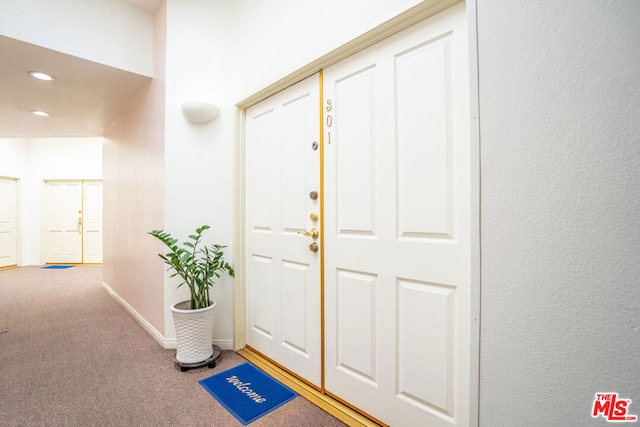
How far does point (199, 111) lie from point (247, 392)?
1987 mm

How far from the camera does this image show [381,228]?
1.39 metres

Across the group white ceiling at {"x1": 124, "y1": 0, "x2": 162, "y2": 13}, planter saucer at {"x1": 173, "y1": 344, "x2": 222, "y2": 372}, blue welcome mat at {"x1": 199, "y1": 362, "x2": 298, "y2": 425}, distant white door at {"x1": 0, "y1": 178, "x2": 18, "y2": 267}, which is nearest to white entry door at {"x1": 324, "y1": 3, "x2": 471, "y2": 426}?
blue welcome mat at {"x1": 199, "y1": 362, "x2": 298, "y2": 425}

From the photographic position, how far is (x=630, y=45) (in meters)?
0.71

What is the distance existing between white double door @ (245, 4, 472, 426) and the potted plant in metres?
0.43

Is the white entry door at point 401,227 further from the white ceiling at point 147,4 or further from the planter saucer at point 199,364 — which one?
the white ceiling at point 147,4

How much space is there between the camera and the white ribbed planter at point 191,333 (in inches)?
76.3

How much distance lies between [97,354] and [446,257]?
103 inches

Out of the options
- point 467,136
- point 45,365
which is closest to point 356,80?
point 467,136

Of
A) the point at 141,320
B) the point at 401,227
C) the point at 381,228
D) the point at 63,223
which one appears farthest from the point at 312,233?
the point at 63,223

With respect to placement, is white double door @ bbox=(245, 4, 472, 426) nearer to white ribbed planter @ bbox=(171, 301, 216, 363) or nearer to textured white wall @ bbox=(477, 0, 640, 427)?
textured white wall @ bbox=(477, 0, 640, 427)

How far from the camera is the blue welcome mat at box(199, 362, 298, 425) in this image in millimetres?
1528

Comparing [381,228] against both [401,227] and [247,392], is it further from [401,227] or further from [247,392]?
[247,392]

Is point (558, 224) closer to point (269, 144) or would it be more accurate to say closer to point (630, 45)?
point (630, 45)

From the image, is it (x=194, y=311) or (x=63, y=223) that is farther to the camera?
(x=63, y=223)
